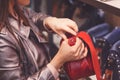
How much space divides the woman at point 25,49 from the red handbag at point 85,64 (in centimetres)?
2

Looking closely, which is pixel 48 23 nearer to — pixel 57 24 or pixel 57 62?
pixel 57 24

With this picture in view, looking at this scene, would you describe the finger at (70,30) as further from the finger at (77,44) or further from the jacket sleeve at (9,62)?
the jacket sleeve at (9,62)

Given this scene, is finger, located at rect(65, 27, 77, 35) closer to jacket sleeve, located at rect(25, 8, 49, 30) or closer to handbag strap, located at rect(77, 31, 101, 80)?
handbag strap, located at rect(77, 31, 101, 80)

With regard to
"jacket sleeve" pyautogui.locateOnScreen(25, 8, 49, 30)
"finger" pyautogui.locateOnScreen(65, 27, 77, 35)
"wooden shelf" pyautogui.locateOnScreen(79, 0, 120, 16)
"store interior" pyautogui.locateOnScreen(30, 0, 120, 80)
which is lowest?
"store interior" pyautogui.locateOnScreen(30, 0, 120, 80)

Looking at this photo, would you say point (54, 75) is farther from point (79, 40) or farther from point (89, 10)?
point (89, 10)

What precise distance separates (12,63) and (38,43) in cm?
17

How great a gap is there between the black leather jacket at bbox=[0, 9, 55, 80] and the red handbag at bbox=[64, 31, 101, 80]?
74mm

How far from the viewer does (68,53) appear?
83 cm

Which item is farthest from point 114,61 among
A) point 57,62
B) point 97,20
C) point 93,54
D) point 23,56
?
point 97,20

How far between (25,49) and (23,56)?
24 mm

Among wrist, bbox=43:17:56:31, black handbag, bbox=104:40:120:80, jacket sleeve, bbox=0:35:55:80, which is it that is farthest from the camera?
wrist, bbox=43:17:56:31

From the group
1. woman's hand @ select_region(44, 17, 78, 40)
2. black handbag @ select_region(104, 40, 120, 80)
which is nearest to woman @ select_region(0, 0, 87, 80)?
woman's hand @ select_region(44, 17, 78, 40)

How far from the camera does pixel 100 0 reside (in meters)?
0.91

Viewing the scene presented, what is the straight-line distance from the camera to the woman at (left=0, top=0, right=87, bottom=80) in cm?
81
